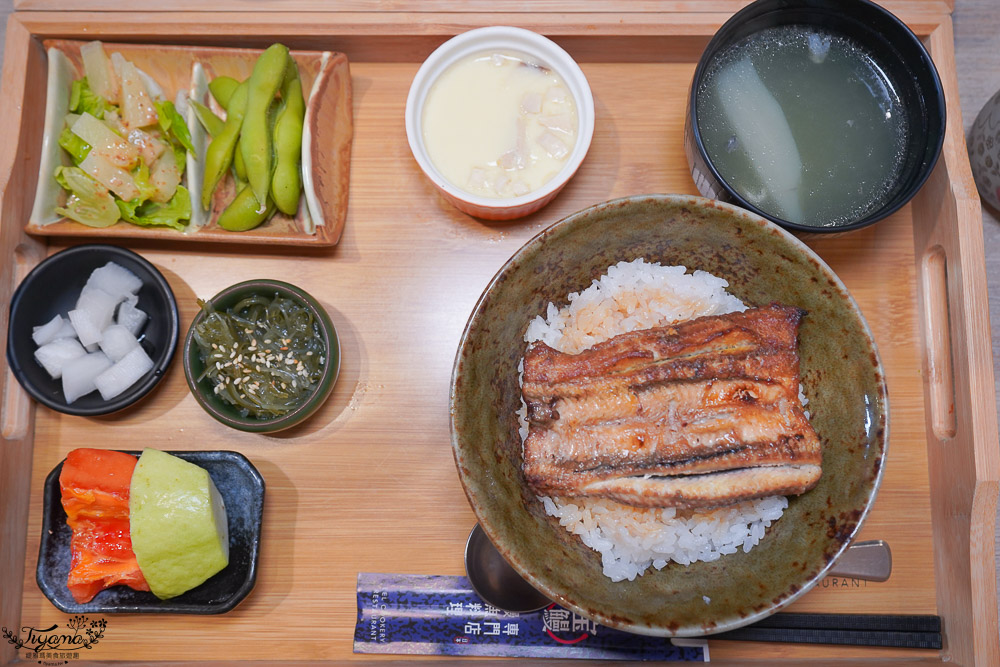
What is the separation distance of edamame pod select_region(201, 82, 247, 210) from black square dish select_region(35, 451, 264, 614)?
90 cm

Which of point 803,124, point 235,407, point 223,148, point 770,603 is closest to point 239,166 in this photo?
point 223,148

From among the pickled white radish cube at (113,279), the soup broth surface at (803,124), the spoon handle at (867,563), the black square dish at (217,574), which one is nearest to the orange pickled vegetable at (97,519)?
the black square dish at (217,574)

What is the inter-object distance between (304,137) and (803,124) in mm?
1627

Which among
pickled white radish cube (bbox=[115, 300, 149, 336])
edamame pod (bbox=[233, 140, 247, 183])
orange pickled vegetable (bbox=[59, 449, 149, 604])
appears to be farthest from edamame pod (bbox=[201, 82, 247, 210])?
orange pickled vegetable (bbox=[59, 449, 149, 604])

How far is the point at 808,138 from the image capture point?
213cm

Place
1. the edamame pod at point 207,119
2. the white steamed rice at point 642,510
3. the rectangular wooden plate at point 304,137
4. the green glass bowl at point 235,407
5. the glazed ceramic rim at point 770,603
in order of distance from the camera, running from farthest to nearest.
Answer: the edamame pod at point 207,119, the rectangular wooden plate at point 304,137, the green glass bowl at point 235,407, the white steamed rice at point 642,510, the glazed ceramic rim at point 770,603

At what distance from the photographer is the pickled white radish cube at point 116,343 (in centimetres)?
221

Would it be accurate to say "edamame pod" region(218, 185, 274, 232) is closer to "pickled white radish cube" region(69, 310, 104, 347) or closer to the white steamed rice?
"pickled white radish cube" region(69, 310, 104, 347)

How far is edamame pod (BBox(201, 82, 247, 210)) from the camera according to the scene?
7.41 feet

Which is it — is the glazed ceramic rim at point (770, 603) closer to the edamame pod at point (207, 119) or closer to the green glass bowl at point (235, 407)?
the green glass bowl at point (235, 407)

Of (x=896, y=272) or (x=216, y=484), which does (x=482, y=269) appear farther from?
(x=896, y=272)

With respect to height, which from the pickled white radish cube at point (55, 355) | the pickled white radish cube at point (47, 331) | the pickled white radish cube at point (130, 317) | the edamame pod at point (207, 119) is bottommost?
the pickled white radish cube at point (55, 355)

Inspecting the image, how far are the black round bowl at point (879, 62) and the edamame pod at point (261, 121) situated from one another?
136 cm

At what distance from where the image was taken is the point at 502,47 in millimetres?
2240
